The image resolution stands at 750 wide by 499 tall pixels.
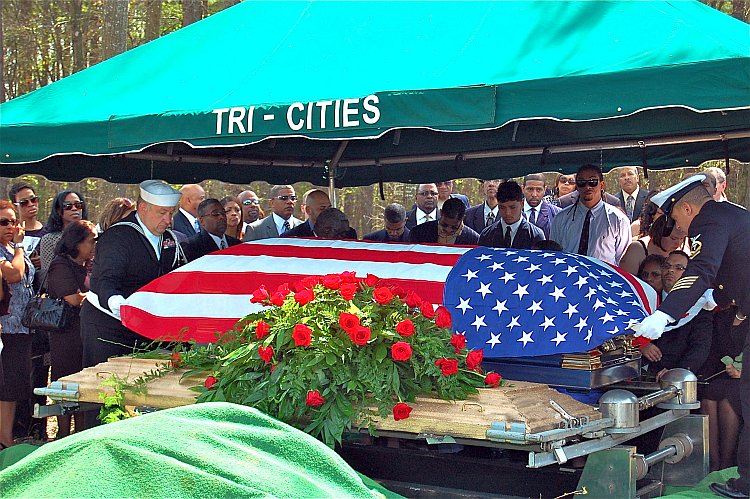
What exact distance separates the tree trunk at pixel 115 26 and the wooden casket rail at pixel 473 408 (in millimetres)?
9210

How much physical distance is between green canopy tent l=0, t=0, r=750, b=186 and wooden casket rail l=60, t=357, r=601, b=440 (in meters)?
1.22

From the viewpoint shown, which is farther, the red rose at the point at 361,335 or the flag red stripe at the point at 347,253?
the flag red stripe at the point at 347,253

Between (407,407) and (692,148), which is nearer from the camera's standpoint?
(407,407)

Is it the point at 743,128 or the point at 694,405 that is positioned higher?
the point at 743,128

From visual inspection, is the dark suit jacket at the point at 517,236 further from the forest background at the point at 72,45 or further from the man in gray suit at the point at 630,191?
the forest background at the point at 72,45

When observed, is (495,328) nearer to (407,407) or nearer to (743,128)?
(407,407)

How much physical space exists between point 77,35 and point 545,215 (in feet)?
38.0

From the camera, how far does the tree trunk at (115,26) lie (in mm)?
12703

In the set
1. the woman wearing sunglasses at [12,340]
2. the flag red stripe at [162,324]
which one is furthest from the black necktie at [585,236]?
the woman wearing sunglasses at [12,340]

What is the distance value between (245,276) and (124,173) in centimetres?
266

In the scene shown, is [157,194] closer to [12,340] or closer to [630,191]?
[12,340]

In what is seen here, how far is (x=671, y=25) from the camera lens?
14.3 feet

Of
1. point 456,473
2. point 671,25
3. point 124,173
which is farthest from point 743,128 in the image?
point 124,173

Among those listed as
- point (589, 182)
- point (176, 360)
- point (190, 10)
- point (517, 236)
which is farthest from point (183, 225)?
point (190, 10)
